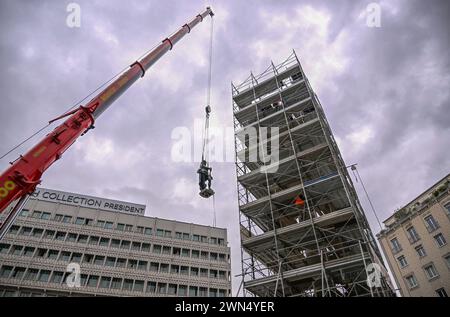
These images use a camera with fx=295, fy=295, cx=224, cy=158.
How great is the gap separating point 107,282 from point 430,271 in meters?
41.9

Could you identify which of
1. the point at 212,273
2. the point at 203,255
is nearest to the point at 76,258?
the point at 203,255

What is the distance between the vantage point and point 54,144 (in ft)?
38.9

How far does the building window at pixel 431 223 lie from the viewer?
37.6 metres

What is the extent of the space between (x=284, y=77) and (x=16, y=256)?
4124 centimetres

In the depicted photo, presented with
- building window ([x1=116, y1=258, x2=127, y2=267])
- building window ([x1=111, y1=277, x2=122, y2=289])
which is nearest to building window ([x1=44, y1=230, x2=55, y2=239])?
building window ([x1=116, y1=258, x2=127, y2=267])

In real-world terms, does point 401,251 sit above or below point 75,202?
below

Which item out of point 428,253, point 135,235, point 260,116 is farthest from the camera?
point 135,235

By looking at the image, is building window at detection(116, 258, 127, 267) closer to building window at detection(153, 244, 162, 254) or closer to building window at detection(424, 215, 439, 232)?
building window at detection(153, 244, 162, 254)
